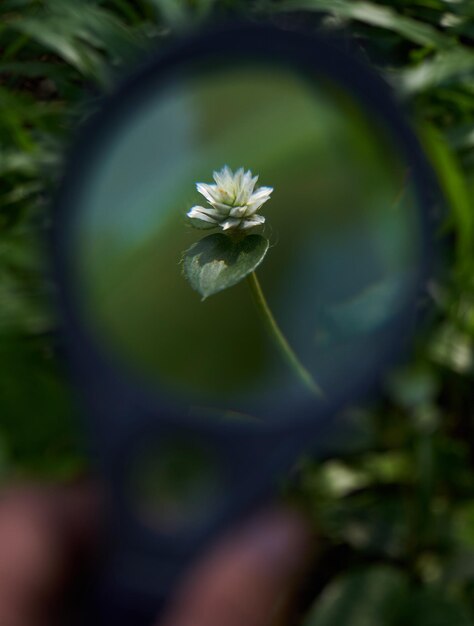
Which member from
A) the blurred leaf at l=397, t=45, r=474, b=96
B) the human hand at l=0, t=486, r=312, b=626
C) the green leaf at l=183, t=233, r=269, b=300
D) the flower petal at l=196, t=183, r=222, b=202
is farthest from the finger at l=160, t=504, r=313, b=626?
the blurred leaf at l=397, t=45, r=474, b=96

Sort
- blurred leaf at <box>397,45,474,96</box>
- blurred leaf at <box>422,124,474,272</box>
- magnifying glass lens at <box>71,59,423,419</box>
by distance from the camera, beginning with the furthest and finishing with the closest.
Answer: blurred leaf at <box>397,45,474,96</box>
blurred leaf at <box>422,124,474,272</box>
magnifying glass lens at <box>71,59,423,419</box>

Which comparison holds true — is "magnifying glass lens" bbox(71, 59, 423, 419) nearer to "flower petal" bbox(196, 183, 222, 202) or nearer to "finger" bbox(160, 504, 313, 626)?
"flower petal" bbox(196, 183, 222, 202)

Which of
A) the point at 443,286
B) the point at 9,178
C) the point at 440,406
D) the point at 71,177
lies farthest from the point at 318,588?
the point at 9,178

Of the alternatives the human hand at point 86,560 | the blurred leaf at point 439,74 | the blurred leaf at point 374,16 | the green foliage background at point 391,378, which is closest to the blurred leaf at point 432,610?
the green foliage background at point 391,378

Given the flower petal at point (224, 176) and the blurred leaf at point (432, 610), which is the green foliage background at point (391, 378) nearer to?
the blurred leaf at point (432, 610)

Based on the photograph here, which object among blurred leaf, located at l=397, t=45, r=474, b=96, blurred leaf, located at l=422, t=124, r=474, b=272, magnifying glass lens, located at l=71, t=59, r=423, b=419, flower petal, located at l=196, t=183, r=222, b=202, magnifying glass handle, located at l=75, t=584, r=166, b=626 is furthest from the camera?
Result: blurred leaf, located at l=397, t=45, r=474, b=96

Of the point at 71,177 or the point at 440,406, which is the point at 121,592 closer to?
the point at 71,177

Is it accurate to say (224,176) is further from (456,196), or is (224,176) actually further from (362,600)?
(362,600)
